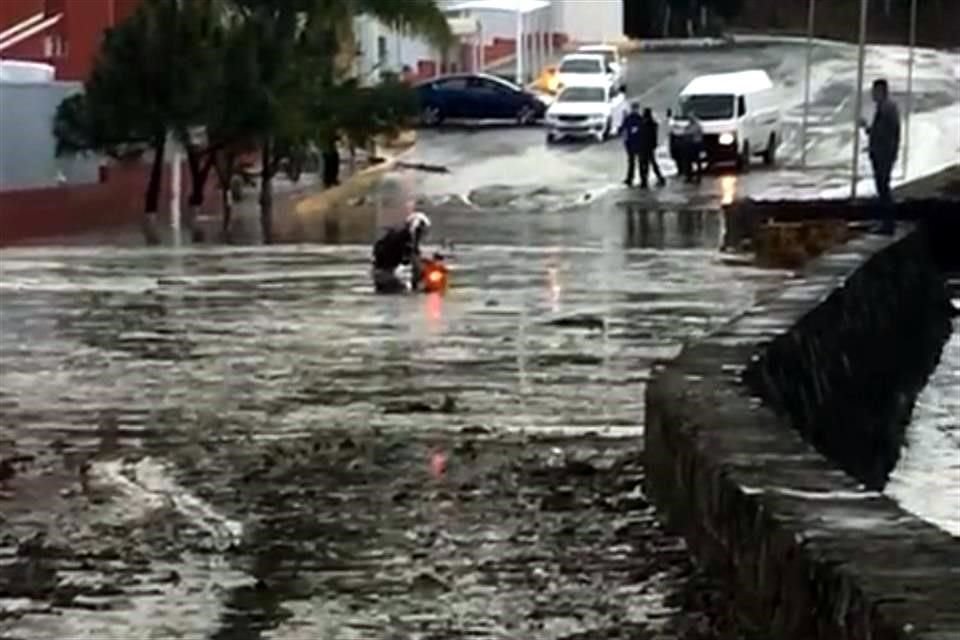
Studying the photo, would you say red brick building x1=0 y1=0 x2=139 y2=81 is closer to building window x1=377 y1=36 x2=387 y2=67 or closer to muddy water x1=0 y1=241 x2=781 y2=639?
building window x1=377 y1=36 x2=387 y2=67

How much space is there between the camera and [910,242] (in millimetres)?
23875

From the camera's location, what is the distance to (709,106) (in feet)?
183

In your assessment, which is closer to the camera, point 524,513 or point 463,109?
point 524,513

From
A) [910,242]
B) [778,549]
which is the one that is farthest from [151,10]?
[778,549]

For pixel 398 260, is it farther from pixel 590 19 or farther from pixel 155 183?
pixel 590 19

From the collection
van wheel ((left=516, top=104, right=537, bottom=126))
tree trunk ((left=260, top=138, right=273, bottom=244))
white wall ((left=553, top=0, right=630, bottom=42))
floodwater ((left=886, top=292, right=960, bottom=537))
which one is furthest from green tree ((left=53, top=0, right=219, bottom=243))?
white wall ((left=553, top=0, right=630, bottom=42))

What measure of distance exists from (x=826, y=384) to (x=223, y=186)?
2733 cm

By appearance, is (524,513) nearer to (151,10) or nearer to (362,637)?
(362,637)

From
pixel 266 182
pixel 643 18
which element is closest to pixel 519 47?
pixel 643 18

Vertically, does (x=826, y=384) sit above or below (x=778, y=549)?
below

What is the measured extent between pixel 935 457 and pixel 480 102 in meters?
47.3

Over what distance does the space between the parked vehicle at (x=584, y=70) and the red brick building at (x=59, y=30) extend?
58.8ft

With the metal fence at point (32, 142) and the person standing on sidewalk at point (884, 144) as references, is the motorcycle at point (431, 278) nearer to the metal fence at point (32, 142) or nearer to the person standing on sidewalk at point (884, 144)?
the person standing on sidewalk at point (884, 144)

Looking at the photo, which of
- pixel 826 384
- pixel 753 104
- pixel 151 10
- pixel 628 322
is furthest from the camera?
pixel 753 104
